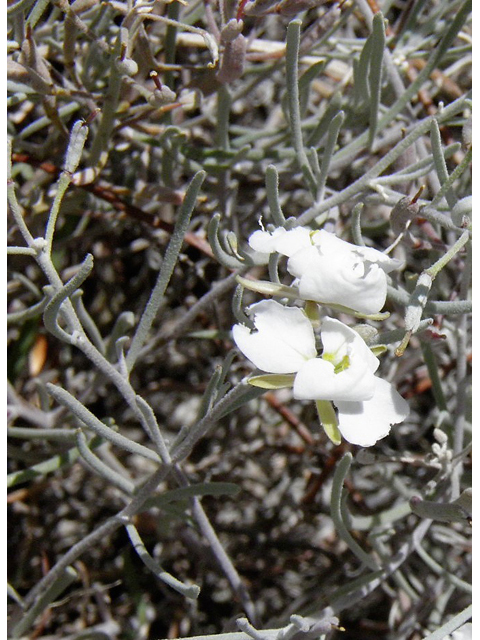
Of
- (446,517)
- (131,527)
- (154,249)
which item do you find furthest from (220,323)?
(446,517)

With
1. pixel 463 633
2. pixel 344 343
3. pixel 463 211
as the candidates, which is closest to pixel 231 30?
pixel 463 211

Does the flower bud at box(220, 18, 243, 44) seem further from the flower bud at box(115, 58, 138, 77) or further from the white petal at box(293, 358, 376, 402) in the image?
the white petal at box(293, 358, 376, 402)

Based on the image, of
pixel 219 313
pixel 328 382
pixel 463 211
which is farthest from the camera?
pixel 219 313

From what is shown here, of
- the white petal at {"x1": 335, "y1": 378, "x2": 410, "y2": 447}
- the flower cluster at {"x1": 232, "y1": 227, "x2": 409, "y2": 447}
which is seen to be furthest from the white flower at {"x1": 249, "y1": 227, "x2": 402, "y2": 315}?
the white petal at {"x1": 335, "y1": 378, "x2": 410, "y2": 447}

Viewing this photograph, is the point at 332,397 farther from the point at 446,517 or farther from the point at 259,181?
the point at 259,181

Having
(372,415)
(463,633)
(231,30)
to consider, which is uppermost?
(231,30)

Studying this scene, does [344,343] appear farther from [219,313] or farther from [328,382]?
[219,313]

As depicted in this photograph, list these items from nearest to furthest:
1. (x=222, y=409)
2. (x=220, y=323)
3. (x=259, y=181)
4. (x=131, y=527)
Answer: (x=222, y=409)
(x=131, y=527)
(x=220, y=323)
(x=259, y=181)
